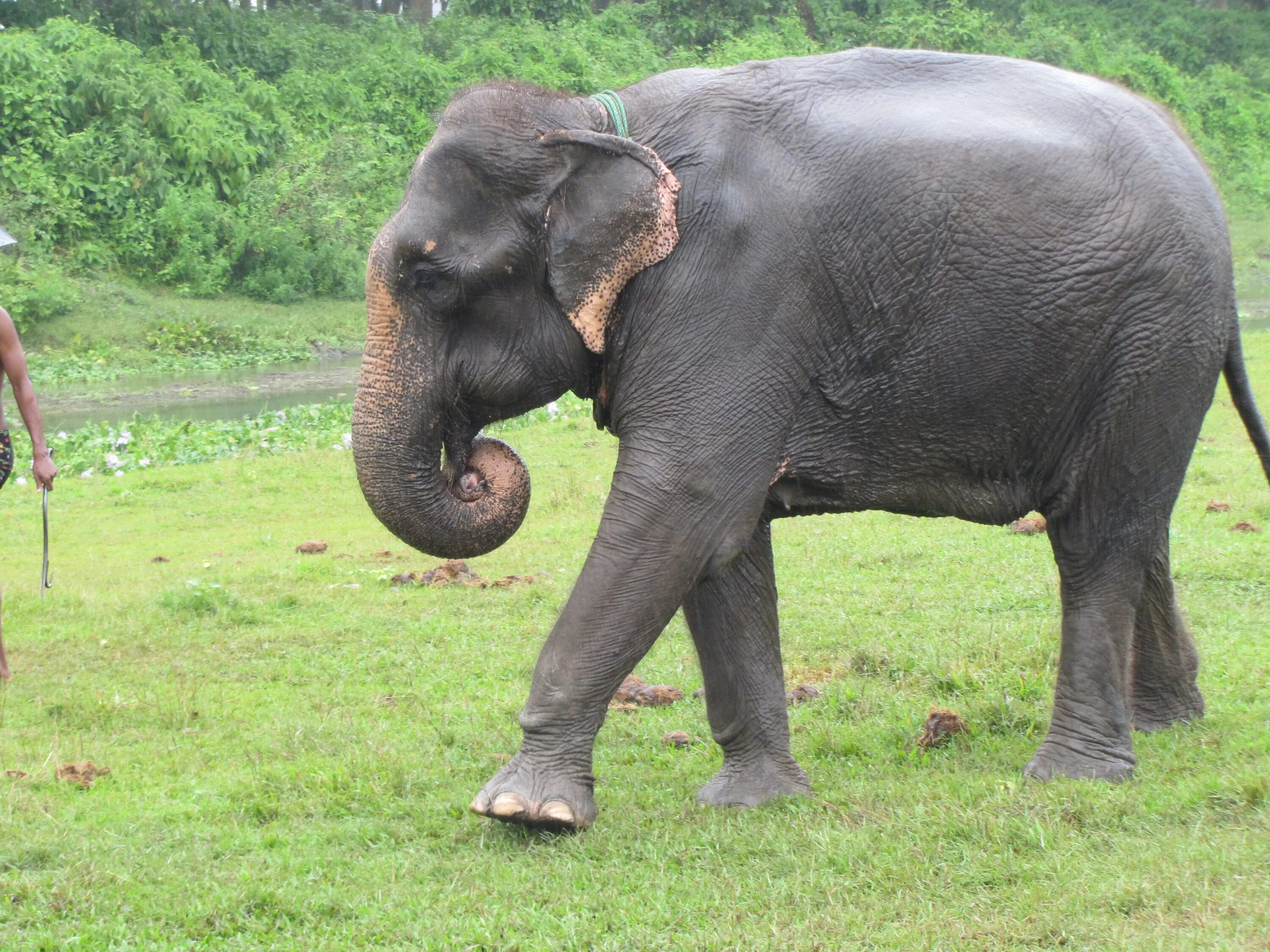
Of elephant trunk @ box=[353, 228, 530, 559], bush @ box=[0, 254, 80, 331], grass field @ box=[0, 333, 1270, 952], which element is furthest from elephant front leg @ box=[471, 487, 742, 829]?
bush @ box=[0, 254, 80, 331]

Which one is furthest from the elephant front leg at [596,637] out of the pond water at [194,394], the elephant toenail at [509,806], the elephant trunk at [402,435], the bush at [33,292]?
the bush at [33,292]

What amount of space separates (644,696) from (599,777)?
1036mm

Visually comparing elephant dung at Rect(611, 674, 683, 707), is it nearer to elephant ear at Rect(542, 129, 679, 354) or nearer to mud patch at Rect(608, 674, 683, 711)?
mud patch at Rect(608, 674, 683, 711)

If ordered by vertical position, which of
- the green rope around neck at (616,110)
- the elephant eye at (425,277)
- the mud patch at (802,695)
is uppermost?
the green rope around neck at (616,110)

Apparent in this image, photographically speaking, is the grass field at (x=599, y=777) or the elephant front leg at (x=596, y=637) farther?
the elephant front leg at (x=596, y=637)

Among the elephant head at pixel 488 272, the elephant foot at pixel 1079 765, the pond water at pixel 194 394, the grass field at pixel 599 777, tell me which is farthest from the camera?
the pond water at pixel 194 394

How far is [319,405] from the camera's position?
17703 millimetres

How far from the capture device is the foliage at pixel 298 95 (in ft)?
78.9

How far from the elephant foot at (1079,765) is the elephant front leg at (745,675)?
0.74 metres

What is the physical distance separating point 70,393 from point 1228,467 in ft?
46.3

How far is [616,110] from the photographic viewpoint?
4.58m

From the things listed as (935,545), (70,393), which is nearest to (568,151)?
(935,545)

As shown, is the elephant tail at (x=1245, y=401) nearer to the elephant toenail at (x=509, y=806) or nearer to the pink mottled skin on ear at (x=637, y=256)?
the pink mottled skin on ear at (x=637, y=256)

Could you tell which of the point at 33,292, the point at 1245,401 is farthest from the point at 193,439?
the point at 1245,401
